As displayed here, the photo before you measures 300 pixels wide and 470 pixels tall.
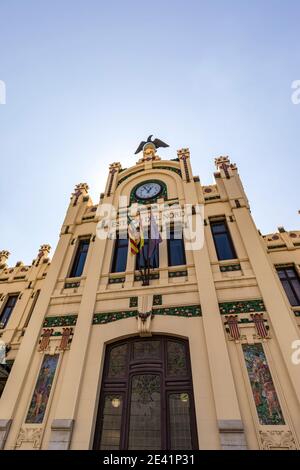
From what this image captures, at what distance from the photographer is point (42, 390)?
800 centimetres

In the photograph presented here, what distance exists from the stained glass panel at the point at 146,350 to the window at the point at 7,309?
744cm

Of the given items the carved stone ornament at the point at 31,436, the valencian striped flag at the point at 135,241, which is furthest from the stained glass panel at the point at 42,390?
the valencian striped flag at the point at 135,241

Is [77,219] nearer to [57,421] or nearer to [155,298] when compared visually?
[155,298]

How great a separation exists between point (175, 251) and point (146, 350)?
429cm

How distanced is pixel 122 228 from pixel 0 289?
772 cm

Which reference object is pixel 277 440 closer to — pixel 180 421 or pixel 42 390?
pixel 180 421

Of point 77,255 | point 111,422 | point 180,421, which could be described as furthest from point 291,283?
point 77,255

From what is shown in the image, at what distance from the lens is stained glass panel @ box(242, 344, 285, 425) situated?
638 cm

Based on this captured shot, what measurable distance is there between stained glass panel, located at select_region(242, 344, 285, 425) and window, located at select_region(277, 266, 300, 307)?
10.9 ft

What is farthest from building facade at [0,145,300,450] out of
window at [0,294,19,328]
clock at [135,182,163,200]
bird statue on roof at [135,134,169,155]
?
bird statue on roof at [135,134,169,155]

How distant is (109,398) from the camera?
25.2ft

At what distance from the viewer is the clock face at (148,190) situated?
14.1 meters

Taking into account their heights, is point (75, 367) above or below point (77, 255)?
below

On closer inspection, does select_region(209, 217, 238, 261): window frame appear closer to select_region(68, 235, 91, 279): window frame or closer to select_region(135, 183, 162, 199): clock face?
select_region(135, 183, 162, 199): clock face
